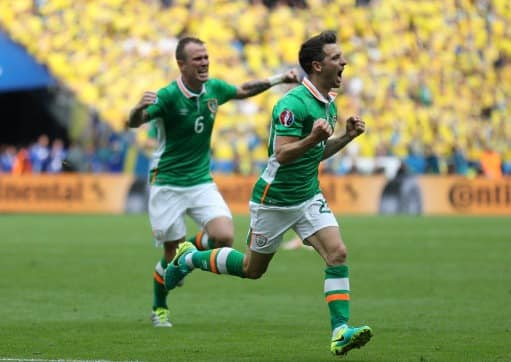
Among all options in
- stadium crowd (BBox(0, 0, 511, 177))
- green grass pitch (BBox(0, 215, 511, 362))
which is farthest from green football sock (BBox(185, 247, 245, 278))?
stadium crowd (BBox(0, 0, 511, 177))

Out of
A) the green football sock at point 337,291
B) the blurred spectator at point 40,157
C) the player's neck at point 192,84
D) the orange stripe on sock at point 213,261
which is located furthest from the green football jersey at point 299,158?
the blurred spectator at point 40,157

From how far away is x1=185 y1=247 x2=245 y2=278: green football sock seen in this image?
9.04 m

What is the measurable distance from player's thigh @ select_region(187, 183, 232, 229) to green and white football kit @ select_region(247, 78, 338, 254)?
2.10 metres

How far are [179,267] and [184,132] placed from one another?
1.55 m

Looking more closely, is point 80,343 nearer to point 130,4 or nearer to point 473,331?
point 473,331

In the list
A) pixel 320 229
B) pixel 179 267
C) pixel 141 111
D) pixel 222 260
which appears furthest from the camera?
pixel 141 111

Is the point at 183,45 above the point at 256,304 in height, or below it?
above

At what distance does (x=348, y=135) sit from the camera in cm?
874

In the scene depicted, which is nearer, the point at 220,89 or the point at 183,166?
the point at 183,166

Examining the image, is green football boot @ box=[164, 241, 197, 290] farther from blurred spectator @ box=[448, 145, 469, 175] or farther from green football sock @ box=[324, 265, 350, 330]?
blurred spectator @ box=[448, 145, 469, 175]

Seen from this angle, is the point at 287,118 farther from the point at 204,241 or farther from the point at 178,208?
the point at 178,208

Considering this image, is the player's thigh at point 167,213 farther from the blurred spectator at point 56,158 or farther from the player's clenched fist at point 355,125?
the blurred spectator at point 56,158

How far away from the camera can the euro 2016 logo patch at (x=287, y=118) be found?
8.18 metres

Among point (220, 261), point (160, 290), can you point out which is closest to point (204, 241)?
point (160, 290)
